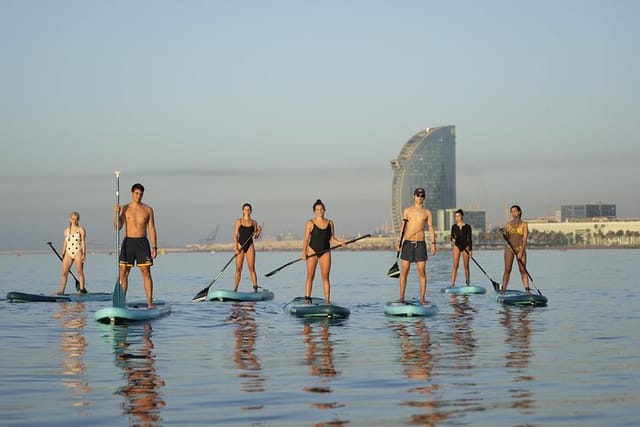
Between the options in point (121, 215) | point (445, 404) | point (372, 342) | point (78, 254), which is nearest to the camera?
point (445, 404)

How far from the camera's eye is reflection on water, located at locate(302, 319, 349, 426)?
906cm

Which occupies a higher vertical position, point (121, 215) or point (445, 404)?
point (121, 215)

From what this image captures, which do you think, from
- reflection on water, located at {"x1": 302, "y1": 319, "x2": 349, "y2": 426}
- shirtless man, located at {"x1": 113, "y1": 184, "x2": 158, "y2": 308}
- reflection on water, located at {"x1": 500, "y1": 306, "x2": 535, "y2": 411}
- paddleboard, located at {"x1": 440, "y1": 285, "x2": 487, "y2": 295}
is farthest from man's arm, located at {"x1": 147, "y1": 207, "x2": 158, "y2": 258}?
paddleboard, located at {"x1": 440, "y1": 285, "x2": 487, "y2": 295}

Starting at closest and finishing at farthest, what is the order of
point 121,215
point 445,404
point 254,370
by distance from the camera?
1. point 445,404
2. point 254,370
3. point 121,215

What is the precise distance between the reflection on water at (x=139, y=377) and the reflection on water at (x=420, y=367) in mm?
2195

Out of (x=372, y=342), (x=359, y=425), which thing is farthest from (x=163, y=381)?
(x=372, y=342)

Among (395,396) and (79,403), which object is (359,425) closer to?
(395,396)

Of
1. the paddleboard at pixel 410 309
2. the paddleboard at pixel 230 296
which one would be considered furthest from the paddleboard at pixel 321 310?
the paddleboard at pixel 230 296

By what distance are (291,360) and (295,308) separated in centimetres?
709

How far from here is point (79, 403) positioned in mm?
9141

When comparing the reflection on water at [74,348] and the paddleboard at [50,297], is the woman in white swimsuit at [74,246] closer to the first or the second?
the paddleboard at [50,297]

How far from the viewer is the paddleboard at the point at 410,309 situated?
18.6 metres

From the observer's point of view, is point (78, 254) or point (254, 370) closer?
point (254, 370)

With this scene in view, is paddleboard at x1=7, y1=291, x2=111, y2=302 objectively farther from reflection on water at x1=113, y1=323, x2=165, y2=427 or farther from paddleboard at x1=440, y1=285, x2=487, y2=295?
paddleboard at x1=440, y1=285, x2=487, y2=295
